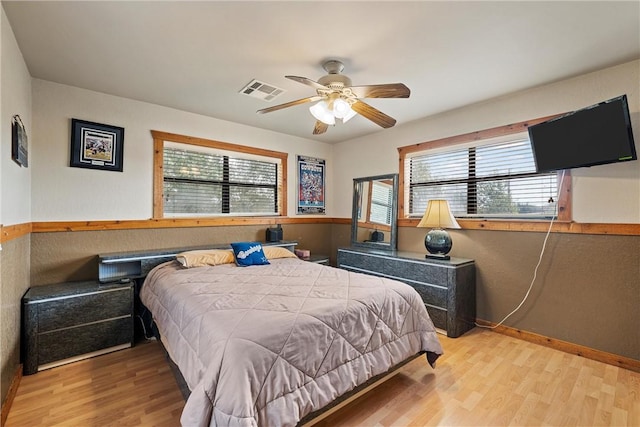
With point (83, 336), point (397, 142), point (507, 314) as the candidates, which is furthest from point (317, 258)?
point (83, 336)

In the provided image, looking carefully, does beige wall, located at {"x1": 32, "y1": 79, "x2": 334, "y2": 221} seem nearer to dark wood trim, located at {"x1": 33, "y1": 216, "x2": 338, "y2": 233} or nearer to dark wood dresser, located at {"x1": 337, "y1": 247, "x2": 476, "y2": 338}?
dark wood trim, located at {"x1": 33, "y1": 216, "x2": 338, "y2": 233}

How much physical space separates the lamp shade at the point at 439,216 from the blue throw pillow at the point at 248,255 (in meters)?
1.91

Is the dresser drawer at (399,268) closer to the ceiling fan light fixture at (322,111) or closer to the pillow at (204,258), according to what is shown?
the pillow at (204,258)

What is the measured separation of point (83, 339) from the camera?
2598 millimetres

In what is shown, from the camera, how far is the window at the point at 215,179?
3602 mm

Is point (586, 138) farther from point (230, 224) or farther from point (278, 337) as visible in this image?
point (230, 224)

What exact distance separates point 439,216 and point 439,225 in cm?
11

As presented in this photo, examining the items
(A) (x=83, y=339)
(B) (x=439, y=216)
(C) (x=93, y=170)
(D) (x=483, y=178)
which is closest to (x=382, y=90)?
(B) (x=439, y=216)

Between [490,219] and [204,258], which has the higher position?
[490,219]

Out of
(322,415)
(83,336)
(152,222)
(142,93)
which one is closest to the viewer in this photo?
(322,415)

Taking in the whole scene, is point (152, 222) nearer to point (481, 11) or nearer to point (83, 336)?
point (83, 336)

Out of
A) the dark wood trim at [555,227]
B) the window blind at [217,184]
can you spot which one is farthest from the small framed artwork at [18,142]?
the dark wood trim at [555,227]

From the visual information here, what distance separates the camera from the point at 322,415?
1.69m

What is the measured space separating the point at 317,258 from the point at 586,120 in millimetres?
3361
